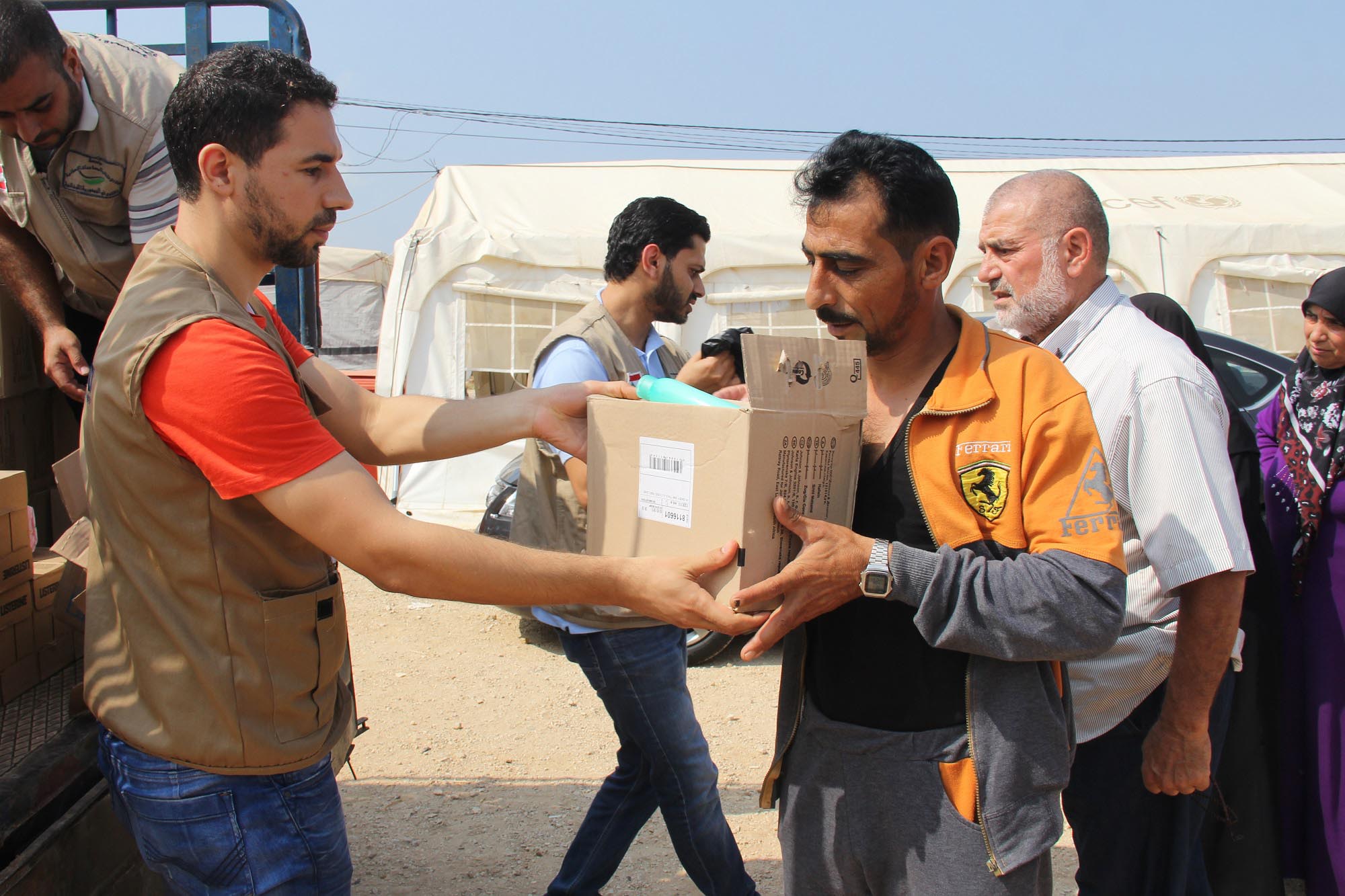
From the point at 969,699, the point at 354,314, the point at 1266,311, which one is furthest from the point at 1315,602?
the point at 354,314

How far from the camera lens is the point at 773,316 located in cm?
919

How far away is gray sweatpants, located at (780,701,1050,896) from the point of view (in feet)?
5.61

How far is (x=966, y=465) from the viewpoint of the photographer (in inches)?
66.9

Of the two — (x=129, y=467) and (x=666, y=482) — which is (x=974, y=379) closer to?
(x=666, y=482)

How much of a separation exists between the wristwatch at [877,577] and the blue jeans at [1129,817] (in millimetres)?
1081

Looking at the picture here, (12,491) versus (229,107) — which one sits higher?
(229,107)

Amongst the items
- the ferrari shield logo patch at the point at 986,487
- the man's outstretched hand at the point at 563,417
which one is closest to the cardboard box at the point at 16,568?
the man's outstretched hand at the point at 563,417

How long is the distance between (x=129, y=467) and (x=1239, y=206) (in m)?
11.5

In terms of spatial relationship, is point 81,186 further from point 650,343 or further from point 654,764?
point 654,764

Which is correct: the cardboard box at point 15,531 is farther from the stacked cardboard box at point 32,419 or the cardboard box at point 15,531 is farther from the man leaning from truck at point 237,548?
the man leaning from truck at point 237,548

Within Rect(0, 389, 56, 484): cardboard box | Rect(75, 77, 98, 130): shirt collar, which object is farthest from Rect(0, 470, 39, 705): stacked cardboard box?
Rect(75, 77, 98, 130): shirt collar

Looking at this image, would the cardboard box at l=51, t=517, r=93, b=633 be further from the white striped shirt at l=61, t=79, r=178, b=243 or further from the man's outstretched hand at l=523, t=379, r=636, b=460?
the man's outstretched hand at l=523, t=379, r=636, b=460

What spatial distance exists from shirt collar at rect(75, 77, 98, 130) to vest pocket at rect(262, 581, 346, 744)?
161 cm

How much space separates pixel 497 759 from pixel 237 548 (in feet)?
10.8
